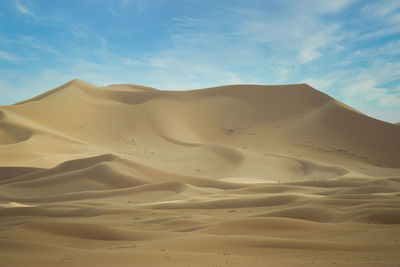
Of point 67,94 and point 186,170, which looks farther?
point 67,94

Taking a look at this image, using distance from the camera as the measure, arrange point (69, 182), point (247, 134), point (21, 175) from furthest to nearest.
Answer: point (247, 134)
point (21, 175)
point (69, 182)

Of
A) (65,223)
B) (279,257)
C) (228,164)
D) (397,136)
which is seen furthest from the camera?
(397,136)

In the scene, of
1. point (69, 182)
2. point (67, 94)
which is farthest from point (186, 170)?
point (67, 94)

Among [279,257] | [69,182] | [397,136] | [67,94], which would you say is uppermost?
[67,94]

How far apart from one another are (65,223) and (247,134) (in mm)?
39829

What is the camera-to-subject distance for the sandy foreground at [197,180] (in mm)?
8344

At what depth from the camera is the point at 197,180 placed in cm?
2820

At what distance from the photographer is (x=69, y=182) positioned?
26.0 meters

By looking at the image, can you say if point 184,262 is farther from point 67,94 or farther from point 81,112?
point 67,94

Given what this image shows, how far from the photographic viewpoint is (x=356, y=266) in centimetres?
614

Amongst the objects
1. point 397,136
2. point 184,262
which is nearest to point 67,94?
point 397,136

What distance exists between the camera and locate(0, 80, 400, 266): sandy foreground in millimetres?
8344

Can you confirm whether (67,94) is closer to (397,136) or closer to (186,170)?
(186,170)

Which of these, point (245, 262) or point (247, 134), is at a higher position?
point (247, 134)
